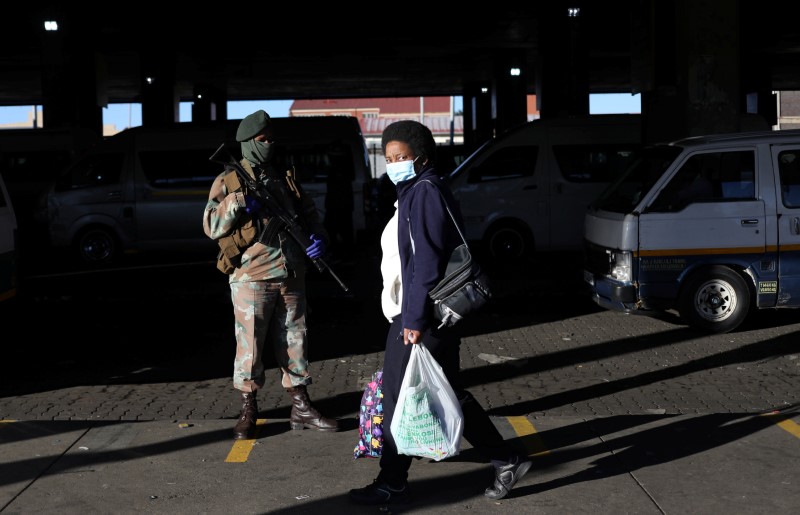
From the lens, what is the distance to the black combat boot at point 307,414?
6.06 meters

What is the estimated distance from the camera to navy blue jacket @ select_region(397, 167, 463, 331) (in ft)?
14.6

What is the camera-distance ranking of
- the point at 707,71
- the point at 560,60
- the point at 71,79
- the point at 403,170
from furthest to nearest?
1. the point at 560,60
2. the point at 71,79
3. the point at 707,71
4. the point at 403,170

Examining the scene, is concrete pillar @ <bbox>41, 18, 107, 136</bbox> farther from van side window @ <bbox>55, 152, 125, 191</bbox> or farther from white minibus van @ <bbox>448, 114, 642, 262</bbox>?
white minibus van @ <bbox>448, 114, 642, 262</bbox>

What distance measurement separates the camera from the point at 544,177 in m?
15.4

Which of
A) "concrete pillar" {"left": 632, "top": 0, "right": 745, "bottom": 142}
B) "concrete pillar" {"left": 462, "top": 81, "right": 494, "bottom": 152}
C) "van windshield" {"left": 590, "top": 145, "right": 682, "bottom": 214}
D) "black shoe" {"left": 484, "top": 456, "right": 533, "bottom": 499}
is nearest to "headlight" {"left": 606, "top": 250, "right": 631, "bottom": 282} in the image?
"van windshield" {"left": 590, "top": 145, "right": 682, "bottom": 214}

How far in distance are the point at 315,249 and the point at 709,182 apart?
5.14 metres

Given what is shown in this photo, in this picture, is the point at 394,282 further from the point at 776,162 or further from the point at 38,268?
the point at 38,268

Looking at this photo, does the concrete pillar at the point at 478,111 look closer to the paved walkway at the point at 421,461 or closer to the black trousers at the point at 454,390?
the paved walkway at the point at 421,461

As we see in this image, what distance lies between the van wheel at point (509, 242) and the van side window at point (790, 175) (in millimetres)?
6279

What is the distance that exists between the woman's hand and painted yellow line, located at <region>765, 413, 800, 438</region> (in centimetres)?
269

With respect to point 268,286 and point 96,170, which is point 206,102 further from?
point 268,286

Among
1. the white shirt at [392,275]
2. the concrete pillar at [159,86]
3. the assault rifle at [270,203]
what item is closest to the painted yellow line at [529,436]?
the white shirt at [392,275]

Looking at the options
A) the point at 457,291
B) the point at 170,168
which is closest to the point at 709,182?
the point at 457,291

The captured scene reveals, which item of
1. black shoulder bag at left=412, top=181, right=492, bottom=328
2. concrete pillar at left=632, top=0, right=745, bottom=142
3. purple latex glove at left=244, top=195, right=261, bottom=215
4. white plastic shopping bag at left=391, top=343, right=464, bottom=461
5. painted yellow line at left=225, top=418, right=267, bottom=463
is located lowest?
painted yellow line at left=225, top=418, right=267, bottom=463
